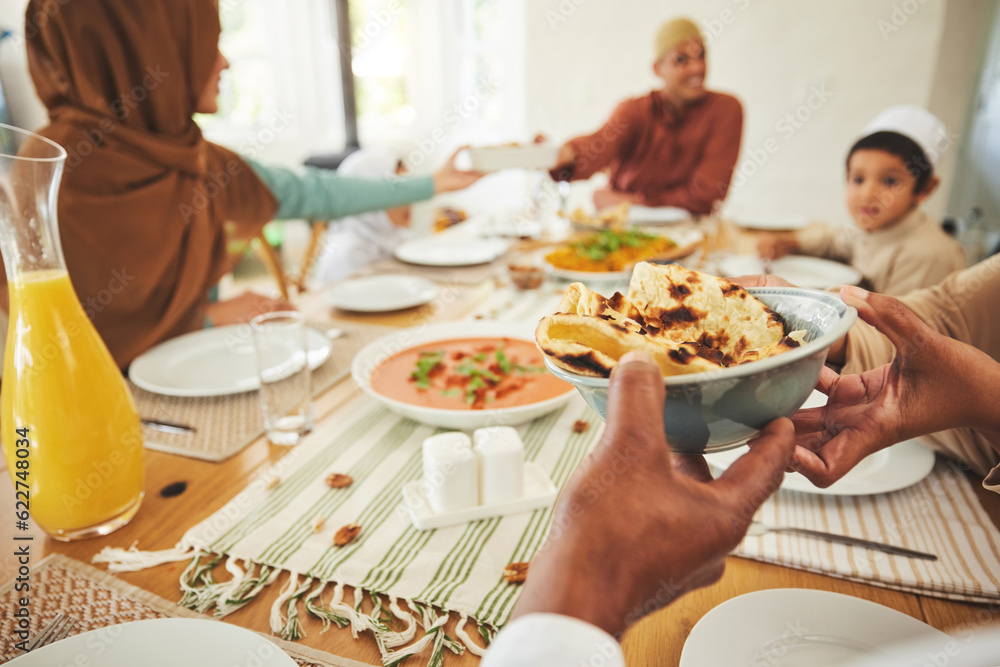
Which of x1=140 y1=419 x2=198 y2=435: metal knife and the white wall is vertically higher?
the white wall

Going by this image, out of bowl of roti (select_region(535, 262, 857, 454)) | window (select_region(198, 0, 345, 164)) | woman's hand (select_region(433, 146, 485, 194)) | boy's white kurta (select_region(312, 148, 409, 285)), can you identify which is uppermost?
window (select_region(198, 0, 345, 164))

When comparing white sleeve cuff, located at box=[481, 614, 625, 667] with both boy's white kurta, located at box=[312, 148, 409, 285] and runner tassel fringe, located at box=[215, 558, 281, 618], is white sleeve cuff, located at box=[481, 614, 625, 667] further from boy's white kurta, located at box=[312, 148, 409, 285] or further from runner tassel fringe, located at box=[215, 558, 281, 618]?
boy's white kurta, located at box=[312, 148, 409, 285]

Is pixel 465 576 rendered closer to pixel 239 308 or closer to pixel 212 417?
pixel 212 417

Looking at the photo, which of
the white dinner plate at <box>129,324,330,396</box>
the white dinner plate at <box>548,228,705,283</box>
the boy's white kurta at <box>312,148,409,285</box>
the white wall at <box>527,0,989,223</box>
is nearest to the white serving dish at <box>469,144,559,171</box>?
the white dinner plate at <box>548,228,705,283</box>

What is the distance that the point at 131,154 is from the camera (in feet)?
4.88

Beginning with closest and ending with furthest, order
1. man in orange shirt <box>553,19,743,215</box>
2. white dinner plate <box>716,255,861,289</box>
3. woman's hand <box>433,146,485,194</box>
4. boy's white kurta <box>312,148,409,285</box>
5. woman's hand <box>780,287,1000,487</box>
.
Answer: woman's hand <box>780,287,1000,487</box>, white dinner plate <box>716,255,861,289</box>, woman's hand <box>433,146,485,194</box>, boy's white kurta <box>312,148,409,285</box>, man in orange shirt <box>553,19,743,215</box>

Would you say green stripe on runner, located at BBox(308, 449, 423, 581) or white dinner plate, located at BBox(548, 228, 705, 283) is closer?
green stripe on runner, located at BBox(308, 449, 423, 581)

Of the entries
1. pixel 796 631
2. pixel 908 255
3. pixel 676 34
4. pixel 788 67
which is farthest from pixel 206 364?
pixel 788 67

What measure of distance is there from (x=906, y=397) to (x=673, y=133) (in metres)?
3.00

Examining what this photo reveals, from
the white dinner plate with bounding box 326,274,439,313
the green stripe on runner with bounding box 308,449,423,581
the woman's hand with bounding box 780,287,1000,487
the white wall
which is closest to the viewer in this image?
the woman's hand with bounding box 780,287,1000,487

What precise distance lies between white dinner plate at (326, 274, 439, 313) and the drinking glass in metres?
0.52

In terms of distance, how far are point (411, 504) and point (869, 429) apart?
1.77ft

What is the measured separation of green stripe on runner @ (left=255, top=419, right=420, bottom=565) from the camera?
28.6 inches

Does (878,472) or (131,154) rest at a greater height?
(131,154)
